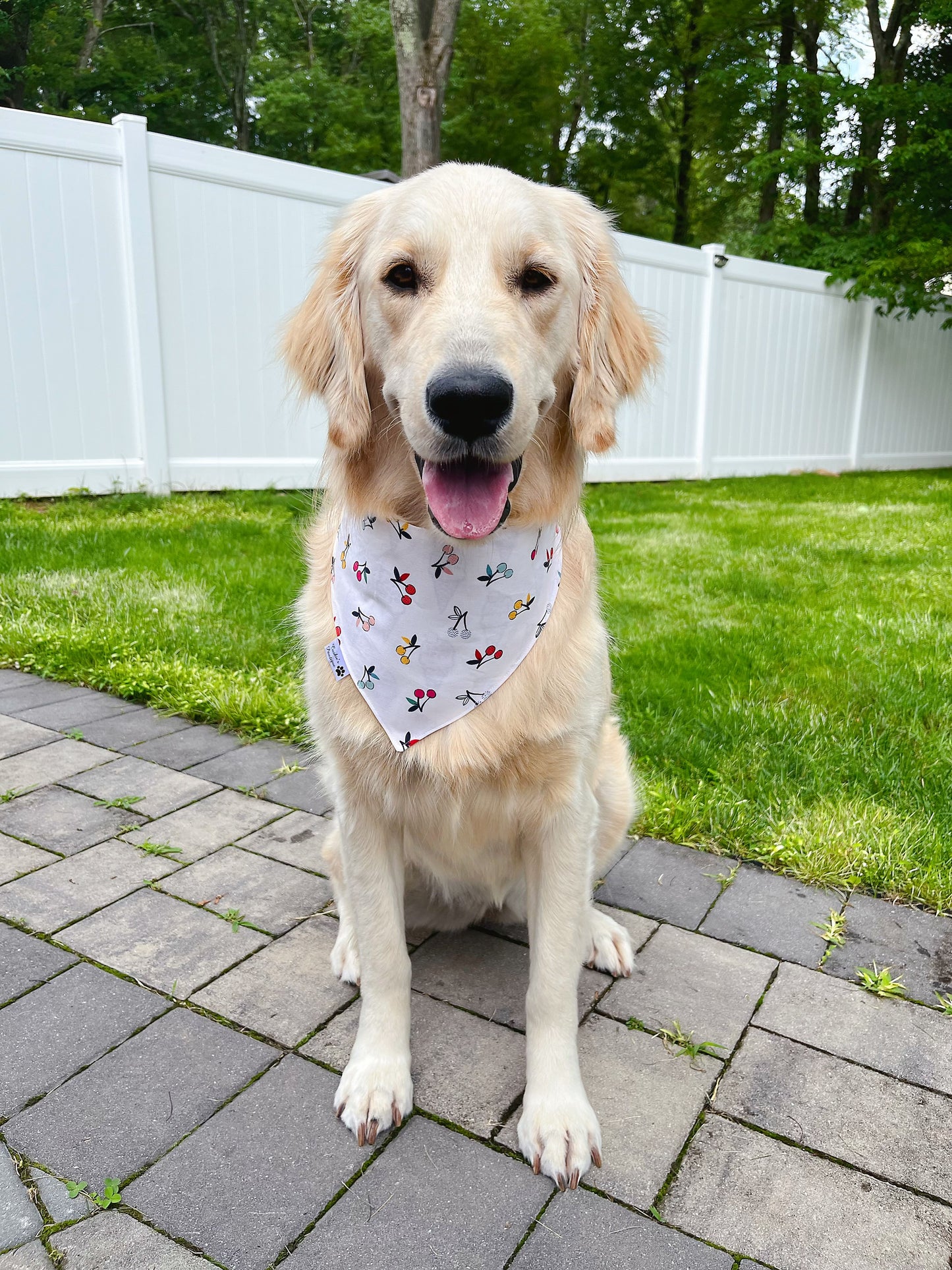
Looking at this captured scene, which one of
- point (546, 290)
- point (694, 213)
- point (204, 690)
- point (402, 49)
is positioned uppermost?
point (694, 213)

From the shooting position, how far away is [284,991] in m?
2.02

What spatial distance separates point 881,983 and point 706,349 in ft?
32.2

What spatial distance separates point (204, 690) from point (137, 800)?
0.82 meters

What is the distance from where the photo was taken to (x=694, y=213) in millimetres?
21969

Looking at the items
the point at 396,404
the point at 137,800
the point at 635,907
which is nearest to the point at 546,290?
the point at 396,404

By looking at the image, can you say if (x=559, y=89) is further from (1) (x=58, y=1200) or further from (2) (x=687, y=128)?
(1) (x=58, y=1200)

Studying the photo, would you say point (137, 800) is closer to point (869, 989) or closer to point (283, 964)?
point (283, 964)

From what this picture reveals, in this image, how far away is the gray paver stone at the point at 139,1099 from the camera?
155 centimetres

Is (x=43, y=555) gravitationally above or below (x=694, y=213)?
below

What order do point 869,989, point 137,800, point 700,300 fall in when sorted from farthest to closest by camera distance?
point 700,300 < point 137,800 < point 869,989

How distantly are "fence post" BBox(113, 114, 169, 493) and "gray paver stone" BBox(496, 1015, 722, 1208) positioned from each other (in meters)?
6.46

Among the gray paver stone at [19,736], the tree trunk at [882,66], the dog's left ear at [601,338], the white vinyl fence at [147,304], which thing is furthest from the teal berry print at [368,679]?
the tree trunk at [882,66]

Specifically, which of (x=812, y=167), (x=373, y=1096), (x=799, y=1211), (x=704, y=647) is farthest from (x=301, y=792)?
(x=812, y=167)

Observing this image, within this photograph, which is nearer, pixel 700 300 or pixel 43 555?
pixel 43 555
